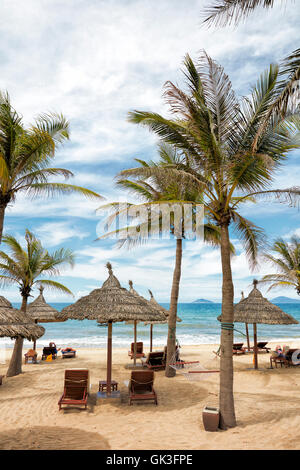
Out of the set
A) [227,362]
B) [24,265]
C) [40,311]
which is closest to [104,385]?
[227,362]

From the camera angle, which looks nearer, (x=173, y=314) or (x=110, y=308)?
(x=110, y=308)

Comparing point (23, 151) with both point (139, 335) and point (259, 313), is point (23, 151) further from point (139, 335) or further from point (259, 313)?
point (139, 335)

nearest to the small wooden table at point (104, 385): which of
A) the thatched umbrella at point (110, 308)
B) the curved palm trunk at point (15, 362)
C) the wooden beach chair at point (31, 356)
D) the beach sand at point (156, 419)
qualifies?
the beach sand at point (156, 419)

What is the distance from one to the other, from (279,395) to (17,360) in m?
8.84

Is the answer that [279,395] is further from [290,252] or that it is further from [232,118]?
[290,252]

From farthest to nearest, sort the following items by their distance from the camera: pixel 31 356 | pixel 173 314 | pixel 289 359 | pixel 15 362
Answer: pixel 31 356 < pixel 289 359 < pixel 15 362 < pixel 173 314

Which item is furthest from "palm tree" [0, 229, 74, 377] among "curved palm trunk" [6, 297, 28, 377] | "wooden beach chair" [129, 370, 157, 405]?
"wooden beach chair" [129, 370, 157, 405]

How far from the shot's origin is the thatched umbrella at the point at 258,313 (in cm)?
1161

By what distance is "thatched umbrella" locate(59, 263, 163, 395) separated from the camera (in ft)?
24.0

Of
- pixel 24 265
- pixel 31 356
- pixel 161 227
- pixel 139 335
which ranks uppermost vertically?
pixel 161 227

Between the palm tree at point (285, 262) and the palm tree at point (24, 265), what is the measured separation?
10971 millimetres

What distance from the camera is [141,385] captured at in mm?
7480

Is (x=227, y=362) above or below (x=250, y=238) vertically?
below

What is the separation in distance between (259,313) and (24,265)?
9212 mm
